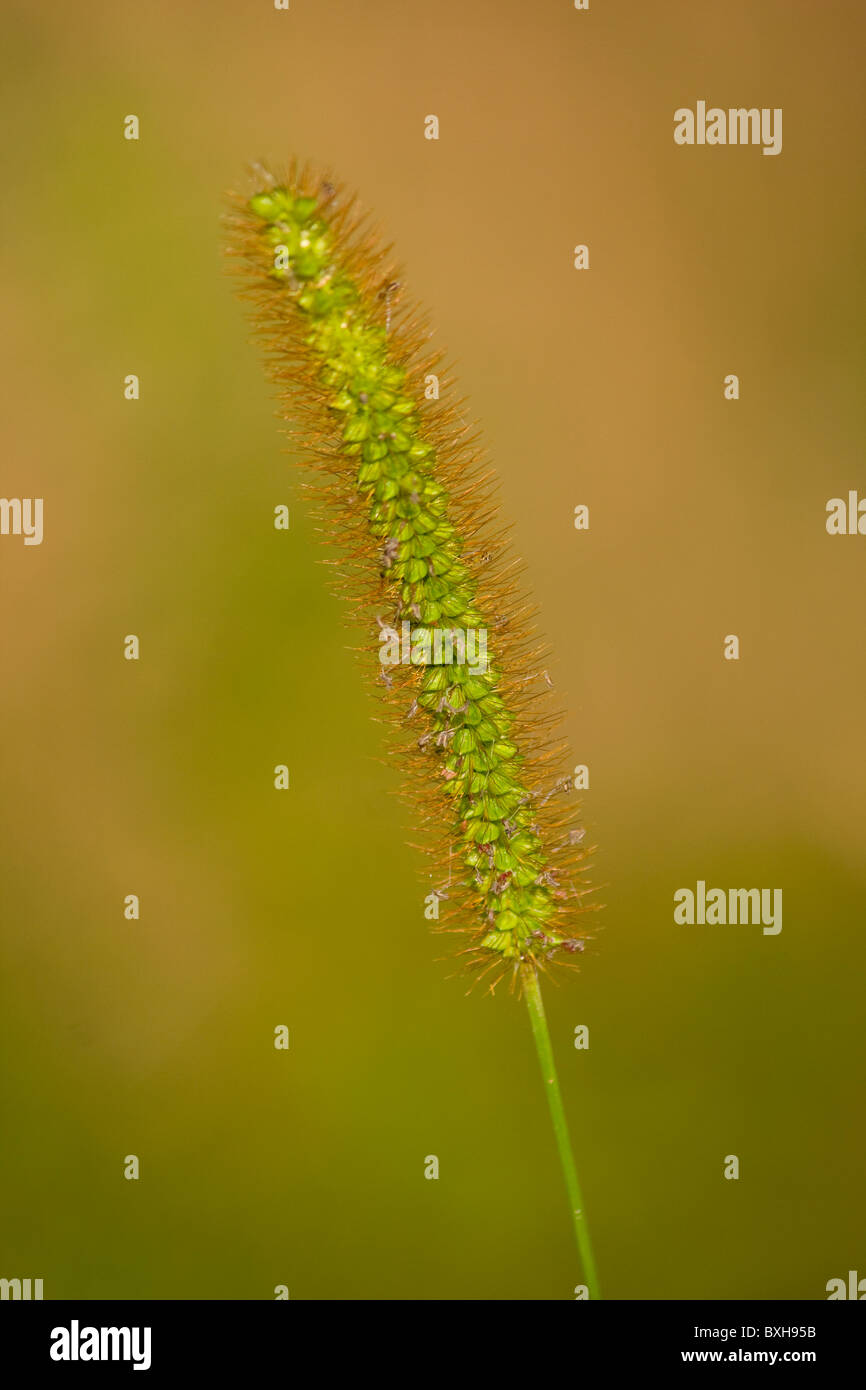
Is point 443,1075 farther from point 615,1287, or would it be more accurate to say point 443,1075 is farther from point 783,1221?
point 783,1221

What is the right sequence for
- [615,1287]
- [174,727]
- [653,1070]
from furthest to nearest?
1. [174,727]
2. [653,1070]
3. [615,1287]

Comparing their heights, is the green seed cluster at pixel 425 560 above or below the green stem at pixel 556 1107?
above

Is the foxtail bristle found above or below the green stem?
above

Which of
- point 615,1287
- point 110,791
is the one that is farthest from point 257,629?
point 615,1287

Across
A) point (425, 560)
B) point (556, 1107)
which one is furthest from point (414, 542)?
point (556, 1107)

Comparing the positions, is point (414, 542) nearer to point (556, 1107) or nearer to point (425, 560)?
point (425, 560)

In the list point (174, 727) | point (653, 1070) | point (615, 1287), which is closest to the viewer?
point (615, 1287)

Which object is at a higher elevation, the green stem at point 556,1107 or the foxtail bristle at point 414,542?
the foxtail bristle at point 414,542

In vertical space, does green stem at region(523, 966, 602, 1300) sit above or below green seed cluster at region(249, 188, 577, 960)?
below
